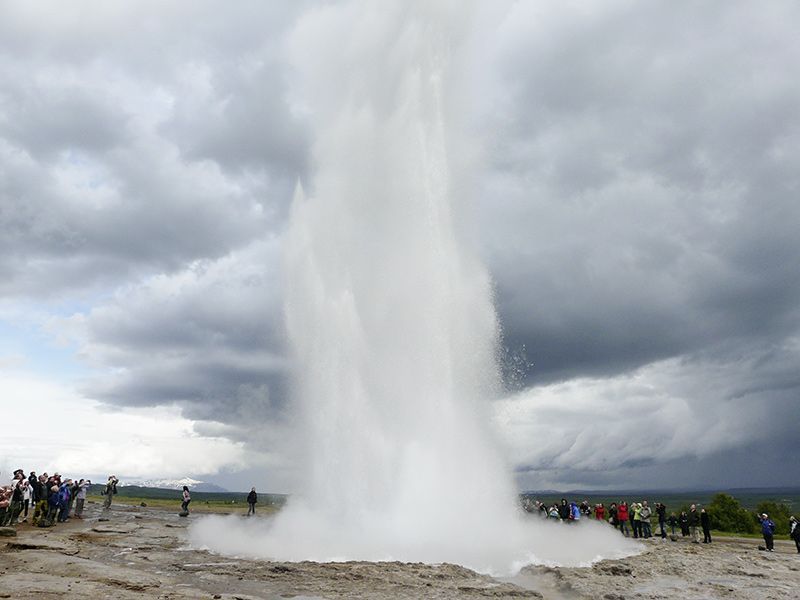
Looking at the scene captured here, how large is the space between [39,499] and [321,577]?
15.8 m

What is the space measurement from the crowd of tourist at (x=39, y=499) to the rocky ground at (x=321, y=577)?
60.2 inches

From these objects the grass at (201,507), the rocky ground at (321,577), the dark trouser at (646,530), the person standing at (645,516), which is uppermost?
the grass at (201,507)

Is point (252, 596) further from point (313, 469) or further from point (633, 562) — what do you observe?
point (633, 562)

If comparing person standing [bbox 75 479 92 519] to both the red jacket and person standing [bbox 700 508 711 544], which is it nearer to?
the red jacket

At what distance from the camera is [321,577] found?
13930 mm

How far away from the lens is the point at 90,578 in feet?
42.4

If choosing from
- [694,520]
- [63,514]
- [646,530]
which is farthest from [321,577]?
[694,520]

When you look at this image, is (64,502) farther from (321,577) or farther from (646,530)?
(646,530)

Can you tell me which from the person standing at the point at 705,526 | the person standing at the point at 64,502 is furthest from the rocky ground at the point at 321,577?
the person standing at the point at 705,526

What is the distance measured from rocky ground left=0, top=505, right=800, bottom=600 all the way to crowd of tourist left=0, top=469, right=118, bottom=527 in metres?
1.53

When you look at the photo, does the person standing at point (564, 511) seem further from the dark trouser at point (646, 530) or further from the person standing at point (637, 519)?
the dark trouser at point (646, 530)

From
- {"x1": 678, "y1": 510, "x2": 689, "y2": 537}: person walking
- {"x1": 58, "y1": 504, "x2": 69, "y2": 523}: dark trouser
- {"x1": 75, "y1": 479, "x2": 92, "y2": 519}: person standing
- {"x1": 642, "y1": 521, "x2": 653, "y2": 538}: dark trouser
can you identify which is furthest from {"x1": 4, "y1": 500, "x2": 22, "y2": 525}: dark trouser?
{"x1": 678, "y1": 510, "x2": 689, "y2": 537}: person walking

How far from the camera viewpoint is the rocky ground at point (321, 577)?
12.3 metres

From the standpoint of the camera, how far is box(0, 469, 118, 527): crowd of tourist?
2042cm
